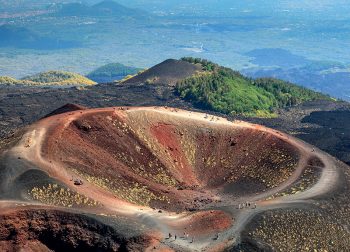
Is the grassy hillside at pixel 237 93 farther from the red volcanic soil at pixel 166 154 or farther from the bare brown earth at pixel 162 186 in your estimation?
the red volcanic soil at pixel 166 154

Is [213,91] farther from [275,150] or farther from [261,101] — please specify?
[275,150]

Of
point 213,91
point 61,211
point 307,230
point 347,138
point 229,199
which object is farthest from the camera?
point 213,91

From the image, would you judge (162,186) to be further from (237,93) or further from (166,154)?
(237,93)

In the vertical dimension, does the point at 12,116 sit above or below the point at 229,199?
below

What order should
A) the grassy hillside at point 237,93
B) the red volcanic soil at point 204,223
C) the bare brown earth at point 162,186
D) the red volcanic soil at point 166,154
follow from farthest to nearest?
the grassy hillside at point 237,93, the red volcanic soil at point 166,154, the red volcanic soil at point 204,223, the bare brown earth at point 162,186

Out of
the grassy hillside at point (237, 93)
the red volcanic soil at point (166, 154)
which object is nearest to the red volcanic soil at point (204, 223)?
the red volcanic soil at point (166, 154)

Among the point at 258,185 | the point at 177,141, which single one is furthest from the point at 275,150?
the point at 177,141
